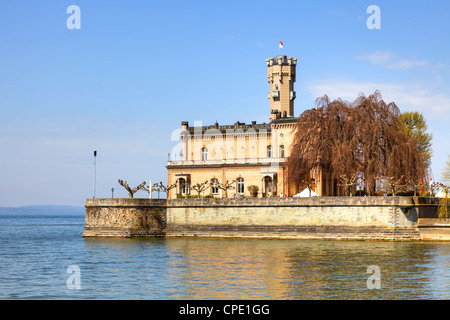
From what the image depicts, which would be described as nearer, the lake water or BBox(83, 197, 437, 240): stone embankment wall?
the lake water

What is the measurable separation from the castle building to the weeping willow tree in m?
5.12

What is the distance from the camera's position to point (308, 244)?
177ft

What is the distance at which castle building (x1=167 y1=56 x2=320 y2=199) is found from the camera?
76.1 meters

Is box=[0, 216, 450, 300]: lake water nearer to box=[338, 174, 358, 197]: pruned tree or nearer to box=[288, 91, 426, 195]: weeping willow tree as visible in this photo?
box=[338, 174, 358, 197]: pruned tree

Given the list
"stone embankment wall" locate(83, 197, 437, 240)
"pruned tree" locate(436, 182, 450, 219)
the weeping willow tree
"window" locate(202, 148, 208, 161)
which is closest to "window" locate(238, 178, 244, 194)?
"window" locate(202, 148, 208, 161)

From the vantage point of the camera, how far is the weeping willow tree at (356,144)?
200 ft

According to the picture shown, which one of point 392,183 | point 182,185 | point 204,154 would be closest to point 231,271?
point 392,183

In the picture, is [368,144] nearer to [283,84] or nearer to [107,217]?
[107,217]

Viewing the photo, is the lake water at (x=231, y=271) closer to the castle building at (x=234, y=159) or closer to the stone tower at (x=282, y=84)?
the castle building at (x=234, y=159)

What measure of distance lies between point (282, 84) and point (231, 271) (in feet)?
212

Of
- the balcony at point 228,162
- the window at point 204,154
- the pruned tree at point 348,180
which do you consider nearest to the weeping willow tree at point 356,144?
the pruned tree at point 348,180

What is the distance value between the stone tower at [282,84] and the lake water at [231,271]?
1790 inches

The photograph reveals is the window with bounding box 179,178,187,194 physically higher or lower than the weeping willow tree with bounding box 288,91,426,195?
lower

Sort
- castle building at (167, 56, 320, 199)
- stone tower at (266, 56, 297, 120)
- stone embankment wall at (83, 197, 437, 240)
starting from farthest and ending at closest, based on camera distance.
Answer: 1. stone tower at (266, 56, 297, 120)
2. castle building at (167, 56, 320, 199)
3. stone embankment wall at (83, 197, 437, 240)
